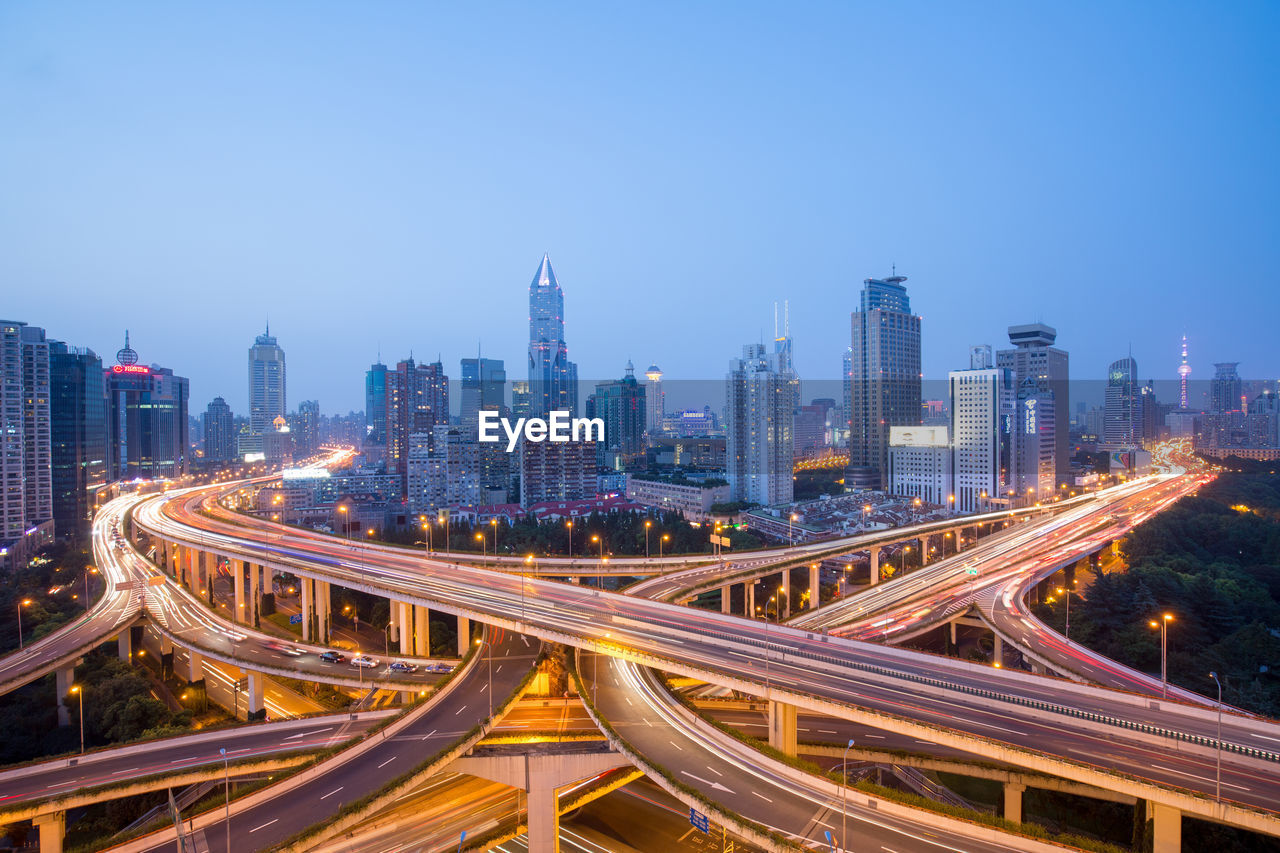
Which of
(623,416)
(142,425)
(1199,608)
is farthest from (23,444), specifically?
(623,416)

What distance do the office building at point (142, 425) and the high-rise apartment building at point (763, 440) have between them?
85.0 m

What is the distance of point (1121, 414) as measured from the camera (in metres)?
140

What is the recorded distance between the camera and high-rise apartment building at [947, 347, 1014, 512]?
86438mm

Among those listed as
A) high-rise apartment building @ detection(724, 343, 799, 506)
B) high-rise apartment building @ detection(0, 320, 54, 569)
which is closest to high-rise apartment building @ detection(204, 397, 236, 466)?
high-rise apartment building @ detection(0, 320, 54, 569)

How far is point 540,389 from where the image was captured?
14850cm

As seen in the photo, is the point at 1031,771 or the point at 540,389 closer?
the point at 1031,771

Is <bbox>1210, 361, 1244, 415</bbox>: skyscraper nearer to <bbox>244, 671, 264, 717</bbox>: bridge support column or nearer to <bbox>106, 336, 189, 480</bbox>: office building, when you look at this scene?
<bbox>244, 671, 264, 717</bbox>: bridge support column

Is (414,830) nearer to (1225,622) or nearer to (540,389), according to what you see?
(1225,622)

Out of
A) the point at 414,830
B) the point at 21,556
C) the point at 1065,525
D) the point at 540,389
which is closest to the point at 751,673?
the point at 414,830

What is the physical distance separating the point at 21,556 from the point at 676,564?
5853 cm

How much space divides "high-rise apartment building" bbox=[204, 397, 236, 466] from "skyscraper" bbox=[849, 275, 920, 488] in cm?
14888

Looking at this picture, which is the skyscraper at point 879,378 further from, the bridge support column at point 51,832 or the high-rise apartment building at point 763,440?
the bridge support column at point 51,832

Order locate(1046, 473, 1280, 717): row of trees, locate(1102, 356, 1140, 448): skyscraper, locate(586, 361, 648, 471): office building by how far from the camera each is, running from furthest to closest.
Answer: locate(586, 361, 648, 471): office building, locate(1102, 356, 1140, 448): skyscraper, locate(1046, 473, 1280, 717): row of trees

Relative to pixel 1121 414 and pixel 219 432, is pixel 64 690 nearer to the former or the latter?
pixel 219 432
